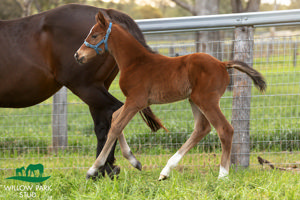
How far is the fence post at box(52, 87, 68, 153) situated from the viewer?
4.93 m

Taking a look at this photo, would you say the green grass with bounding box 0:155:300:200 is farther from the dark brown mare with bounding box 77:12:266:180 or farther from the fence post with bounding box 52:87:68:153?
the fence post with bounding box 52:87:68:153

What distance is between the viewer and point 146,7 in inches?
2111

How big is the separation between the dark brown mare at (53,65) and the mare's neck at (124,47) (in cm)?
44

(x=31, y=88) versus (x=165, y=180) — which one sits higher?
(x=31, y=88)

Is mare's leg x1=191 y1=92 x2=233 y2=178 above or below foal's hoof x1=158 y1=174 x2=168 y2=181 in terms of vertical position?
above

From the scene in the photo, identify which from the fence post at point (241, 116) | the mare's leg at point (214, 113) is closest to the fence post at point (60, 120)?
the fence post at point (241, 116)

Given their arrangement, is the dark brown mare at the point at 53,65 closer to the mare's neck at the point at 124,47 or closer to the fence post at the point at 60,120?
the mare's neck at the point at 124,47

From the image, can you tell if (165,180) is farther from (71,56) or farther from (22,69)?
(22,69)

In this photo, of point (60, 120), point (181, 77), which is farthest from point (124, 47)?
point (60, 120)

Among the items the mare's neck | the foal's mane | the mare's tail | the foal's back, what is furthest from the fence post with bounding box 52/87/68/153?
the foal's back

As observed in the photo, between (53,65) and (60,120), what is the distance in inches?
66.2

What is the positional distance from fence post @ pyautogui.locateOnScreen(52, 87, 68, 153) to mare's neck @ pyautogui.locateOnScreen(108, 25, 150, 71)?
1.99 m

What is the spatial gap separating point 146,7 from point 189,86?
52453 mm

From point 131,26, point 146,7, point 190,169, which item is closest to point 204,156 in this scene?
point 190,169
